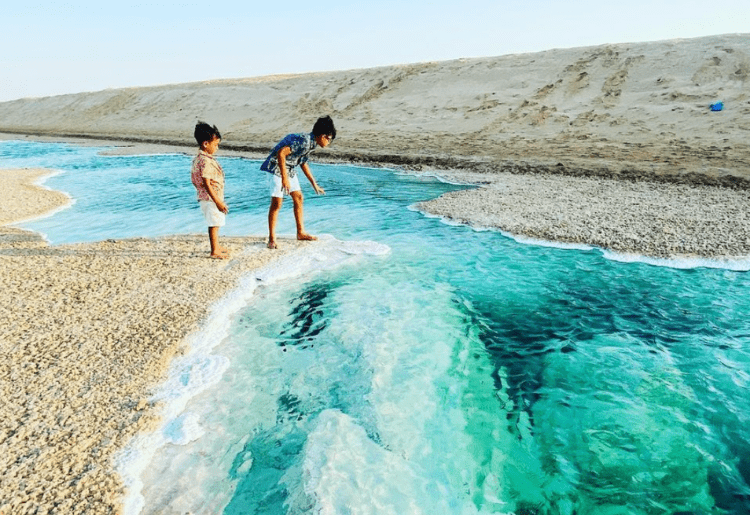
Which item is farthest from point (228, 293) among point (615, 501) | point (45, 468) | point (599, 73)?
point (599, 73)

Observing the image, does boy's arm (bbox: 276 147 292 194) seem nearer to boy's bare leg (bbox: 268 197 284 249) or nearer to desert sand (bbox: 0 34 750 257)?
boy's bare leg (bbox: 268 197 284 249)

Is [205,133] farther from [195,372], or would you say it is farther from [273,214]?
[195,372]

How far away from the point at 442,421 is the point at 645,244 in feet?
16.1

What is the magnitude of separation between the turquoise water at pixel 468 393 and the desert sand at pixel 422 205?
492 millimetres

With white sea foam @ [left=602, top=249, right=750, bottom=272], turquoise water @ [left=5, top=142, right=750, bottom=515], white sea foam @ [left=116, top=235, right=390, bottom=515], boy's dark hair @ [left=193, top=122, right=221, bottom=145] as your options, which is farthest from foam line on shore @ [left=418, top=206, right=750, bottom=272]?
boy's dark hair @ [left=193, top=122, right=221, bottom=145]

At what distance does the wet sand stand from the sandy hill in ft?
32.3

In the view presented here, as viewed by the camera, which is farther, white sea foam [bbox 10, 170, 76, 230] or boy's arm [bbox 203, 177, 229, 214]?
white sea foam [bbox 10, 170, 76, 230]

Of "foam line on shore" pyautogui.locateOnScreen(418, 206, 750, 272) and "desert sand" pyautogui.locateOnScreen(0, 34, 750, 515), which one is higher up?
"desert sand" pyautogui.locateOnScreen(0, 34, 750, 515)

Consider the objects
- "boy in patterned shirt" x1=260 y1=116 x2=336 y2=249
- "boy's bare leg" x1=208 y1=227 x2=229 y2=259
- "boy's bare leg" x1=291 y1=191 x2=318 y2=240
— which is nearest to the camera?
"boy in patterned shirt" x1=260 y1=116 x2=336 y2=249

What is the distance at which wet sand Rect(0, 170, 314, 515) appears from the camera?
9.04 feet

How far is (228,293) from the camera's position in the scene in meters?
5.42

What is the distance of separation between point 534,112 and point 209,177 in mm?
14927

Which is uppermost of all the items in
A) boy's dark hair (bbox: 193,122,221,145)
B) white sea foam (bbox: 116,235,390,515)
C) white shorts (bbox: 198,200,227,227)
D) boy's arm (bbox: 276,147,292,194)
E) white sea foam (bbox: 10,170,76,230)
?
boy's dark hair (bbox: 193,122,221,145)

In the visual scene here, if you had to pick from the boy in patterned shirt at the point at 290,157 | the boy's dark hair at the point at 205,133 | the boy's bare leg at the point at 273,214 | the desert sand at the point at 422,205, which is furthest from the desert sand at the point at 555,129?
the boy's dark hair at the point at 205,133
